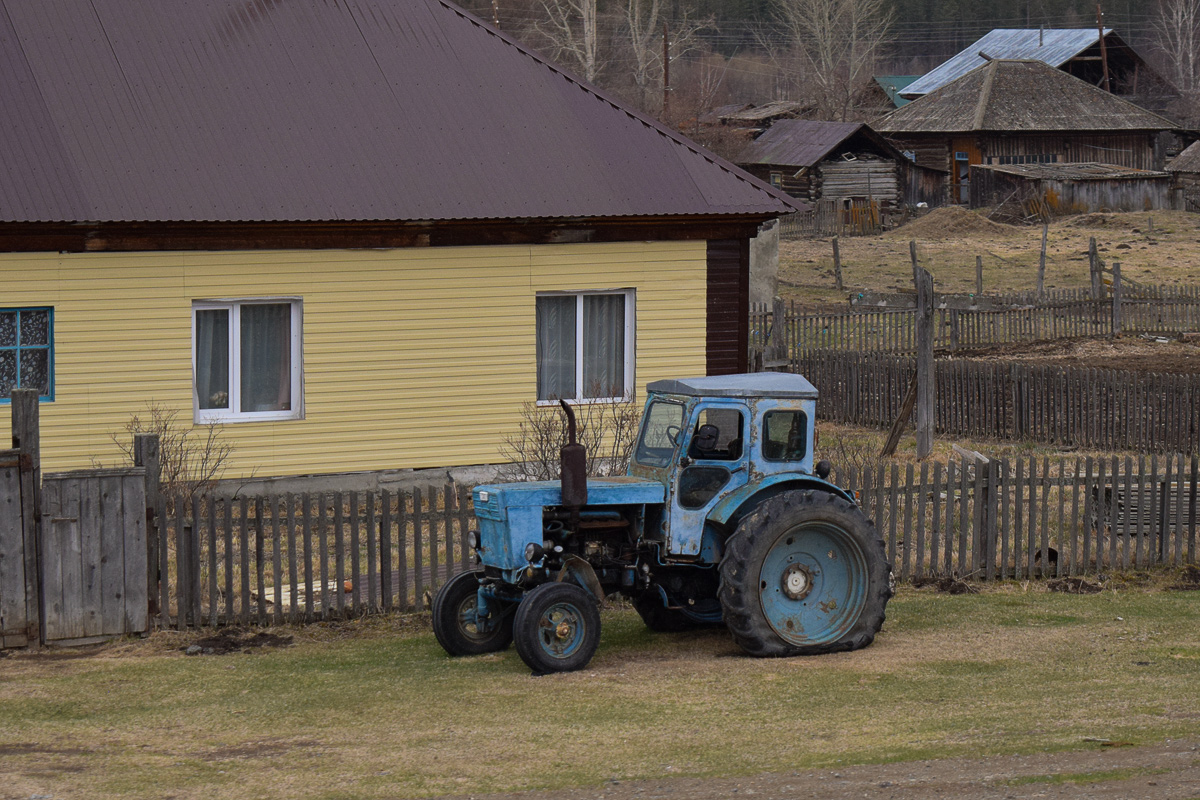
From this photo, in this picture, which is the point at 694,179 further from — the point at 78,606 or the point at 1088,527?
the point at 78,606

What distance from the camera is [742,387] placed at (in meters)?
9.80

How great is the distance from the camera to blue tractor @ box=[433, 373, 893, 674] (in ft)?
30.9

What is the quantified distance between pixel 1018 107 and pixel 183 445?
164 feet

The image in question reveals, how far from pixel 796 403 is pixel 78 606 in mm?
5366

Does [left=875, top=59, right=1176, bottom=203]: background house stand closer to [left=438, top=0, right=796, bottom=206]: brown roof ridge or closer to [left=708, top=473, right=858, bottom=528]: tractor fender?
[left=438, top=0, right=796, bottom=206]: brown roof ridge

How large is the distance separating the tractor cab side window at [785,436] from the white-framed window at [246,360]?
291 inches

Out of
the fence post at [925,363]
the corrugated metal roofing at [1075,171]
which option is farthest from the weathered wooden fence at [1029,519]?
the corrugated metal roofing at [1075,171]

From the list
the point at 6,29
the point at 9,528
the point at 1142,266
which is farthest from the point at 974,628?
the point at 1142,266

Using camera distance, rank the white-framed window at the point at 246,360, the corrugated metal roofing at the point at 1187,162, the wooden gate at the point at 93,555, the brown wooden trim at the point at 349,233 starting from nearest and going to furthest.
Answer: the wooden gate at the point at 93,555 → the brown wooden trim at the point at 349,233 → the white-framed window at the point at 246,360 → the corrugated metal roofing at the point at 1187,162

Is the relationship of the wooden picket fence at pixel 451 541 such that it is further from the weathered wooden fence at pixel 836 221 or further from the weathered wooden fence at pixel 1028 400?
the weathered wooden fence at pixel 836 221

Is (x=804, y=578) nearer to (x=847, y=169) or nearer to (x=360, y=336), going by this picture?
(x=360, y=336)

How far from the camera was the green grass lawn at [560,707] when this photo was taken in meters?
7.43

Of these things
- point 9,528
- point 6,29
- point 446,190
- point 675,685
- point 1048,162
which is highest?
point 1048,162

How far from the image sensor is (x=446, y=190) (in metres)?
15.9
